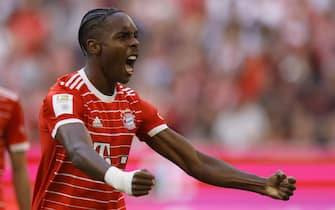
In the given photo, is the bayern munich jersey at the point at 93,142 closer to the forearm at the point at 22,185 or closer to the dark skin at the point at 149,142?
the dark skin at the point at 149,142

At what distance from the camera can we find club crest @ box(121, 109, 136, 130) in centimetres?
671

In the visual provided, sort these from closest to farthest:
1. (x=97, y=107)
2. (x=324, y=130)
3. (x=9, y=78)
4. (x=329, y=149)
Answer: (x=97, y=107)
(x=329, y=149)
(x=324, y=130)
(x=9, y=78)

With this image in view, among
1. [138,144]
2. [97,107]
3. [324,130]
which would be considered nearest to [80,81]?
[97,107]

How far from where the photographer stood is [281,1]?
596 inches

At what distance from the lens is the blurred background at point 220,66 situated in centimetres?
1391

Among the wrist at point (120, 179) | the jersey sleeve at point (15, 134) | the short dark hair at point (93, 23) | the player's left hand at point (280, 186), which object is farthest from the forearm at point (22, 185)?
the wrist at point (120, 179)

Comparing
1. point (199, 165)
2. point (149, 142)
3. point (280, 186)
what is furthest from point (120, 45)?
point (280, 186)

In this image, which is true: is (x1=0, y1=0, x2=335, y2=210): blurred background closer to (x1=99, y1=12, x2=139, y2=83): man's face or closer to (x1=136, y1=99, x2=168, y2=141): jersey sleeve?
(x1=136, y1=99, x2=168, y2=141): jersey sleeve

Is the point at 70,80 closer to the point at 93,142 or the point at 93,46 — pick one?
the point at 93,46

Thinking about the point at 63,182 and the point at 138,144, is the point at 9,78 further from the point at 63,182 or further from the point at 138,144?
the point at 63,182

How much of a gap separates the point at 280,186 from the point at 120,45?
1202 mm

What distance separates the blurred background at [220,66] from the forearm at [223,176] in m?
5.48

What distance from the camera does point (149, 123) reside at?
22.8 ft

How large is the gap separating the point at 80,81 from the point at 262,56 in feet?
26.9
